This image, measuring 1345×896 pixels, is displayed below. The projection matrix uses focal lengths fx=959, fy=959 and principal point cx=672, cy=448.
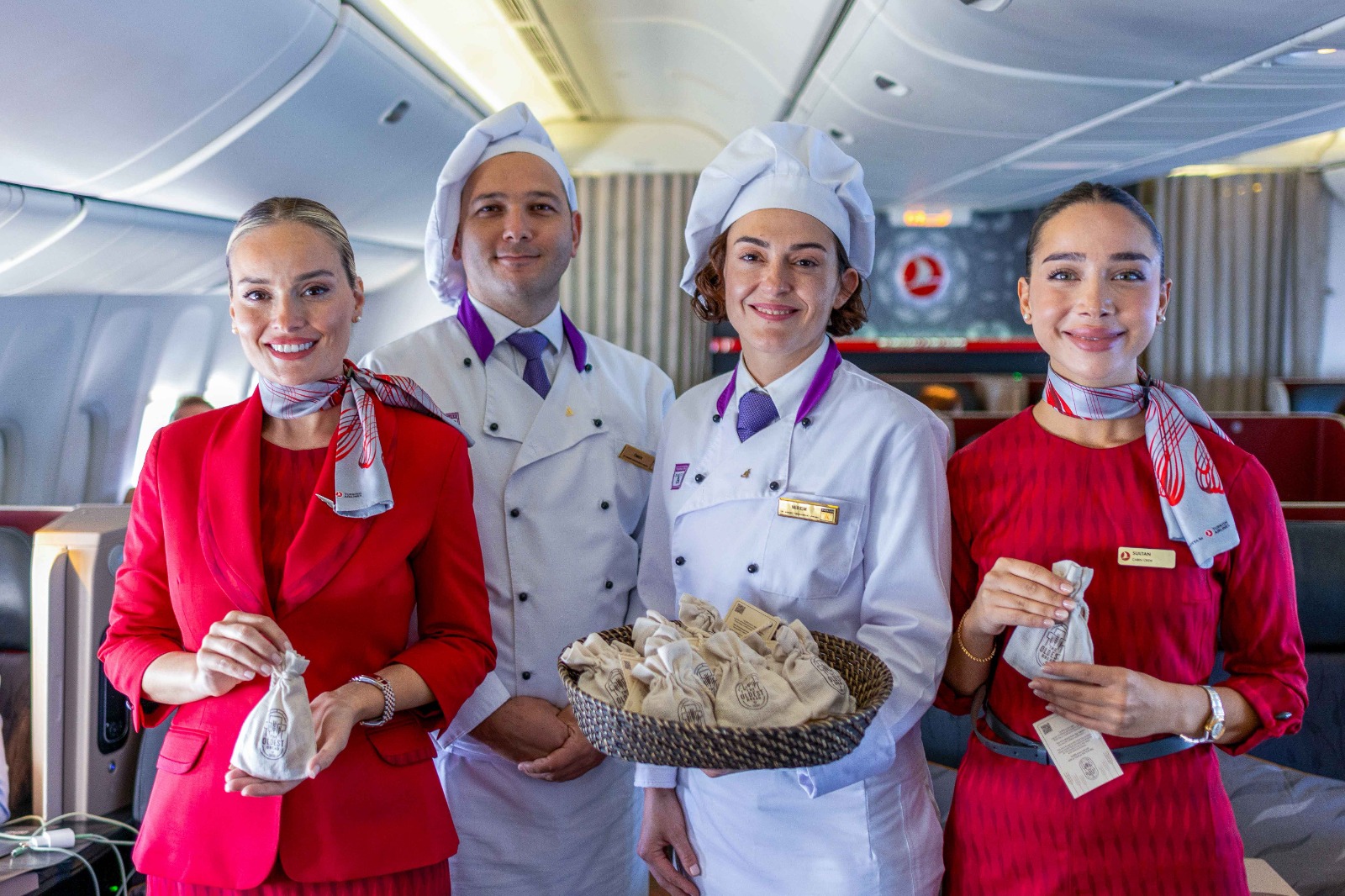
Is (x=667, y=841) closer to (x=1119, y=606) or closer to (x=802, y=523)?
(x=802, y=523)

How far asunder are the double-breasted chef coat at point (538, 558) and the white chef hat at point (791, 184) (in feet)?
1.74

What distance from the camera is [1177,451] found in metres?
1.48

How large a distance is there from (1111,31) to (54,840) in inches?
189

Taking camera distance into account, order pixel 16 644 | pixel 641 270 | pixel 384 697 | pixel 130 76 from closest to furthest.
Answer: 1. pixel 384 697
2. pixel 16 644
3. pixel 130 76
4. pixel 641 270

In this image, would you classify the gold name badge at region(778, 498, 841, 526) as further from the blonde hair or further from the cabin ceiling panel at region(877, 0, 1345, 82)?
the cabin ceiling panel at region(877, 0, 1345, 82)

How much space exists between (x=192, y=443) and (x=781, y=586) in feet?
3.23

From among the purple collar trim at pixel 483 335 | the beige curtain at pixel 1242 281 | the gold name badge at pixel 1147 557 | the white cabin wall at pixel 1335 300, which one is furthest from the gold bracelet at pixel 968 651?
the white cabin wall at pixel 1335 300

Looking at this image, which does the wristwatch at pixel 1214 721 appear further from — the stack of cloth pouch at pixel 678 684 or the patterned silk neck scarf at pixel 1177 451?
the stack of cloth pouch at pixel 678 684

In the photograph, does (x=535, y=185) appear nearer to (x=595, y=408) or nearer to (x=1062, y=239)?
(x=595, y=408)

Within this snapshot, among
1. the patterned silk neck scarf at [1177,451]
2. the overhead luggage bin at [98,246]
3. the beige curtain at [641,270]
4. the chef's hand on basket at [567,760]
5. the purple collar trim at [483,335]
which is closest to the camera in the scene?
the patterned silk neck scarf at [1177,451]

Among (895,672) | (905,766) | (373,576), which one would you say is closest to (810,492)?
(895,672)

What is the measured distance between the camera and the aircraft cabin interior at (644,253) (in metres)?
1.95

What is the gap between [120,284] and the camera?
16.6 feet

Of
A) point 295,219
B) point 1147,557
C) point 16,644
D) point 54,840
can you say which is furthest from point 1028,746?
point 16,644
